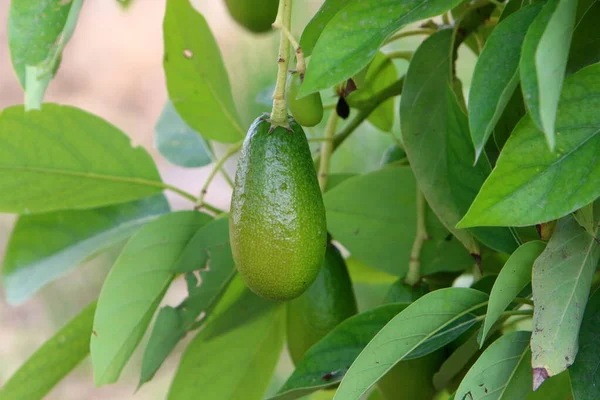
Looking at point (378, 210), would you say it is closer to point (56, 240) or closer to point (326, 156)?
point (326, 156)

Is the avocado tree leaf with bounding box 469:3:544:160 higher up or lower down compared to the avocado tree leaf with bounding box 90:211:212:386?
higher up

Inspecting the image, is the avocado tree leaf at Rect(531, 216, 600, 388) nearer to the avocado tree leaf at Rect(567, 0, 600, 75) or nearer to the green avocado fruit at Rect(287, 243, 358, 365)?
the avocado tree leaf at Rect(567, 0, 600, 75)

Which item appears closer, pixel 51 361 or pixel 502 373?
pixel 502 373

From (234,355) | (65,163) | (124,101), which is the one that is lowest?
(124,101)

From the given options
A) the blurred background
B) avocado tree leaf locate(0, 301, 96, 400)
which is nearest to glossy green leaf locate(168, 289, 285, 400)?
avocado tree leaf locate(0, 301, 96, 400)

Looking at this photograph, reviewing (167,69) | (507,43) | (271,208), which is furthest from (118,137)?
(507,43)

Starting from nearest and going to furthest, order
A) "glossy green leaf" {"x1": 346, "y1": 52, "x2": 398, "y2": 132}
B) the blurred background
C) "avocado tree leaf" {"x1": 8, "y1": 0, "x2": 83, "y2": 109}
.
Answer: "avocado tree leaf" {"x1": 8, "y1": 0, "x2": 83, "y2": 109} < "glossy green leaf" {"x1": 346, "y1": 52, "x2": 398, "y2": 132} < the blurred background

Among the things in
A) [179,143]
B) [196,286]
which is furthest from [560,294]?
[179,143]

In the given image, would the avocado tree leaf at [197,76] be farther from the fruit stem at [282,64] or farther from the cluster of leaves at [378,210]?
the fruit stem at [282,64]
